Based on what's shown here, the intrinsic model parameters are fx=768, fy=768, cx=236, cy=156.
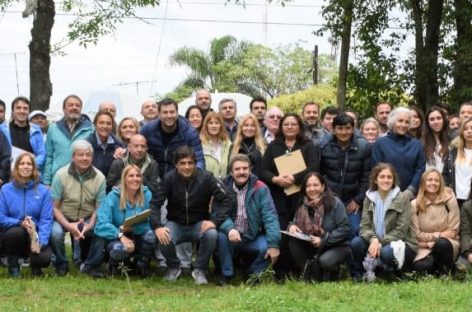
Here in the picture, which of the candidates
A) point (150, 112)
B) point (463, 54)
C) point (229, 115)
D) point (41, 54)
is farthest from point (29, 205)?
point (463, 54)

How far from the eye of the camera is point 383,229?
8664mm

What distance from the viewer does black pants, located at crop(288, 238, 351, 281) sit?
848 centimetres

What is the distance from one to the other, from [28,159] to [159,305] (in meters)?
2.71

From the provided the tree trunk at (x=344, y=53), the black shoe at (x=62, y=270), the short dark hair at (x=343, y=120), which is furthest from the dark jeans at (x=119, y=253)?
the tree trunk at (x=344, y=53)

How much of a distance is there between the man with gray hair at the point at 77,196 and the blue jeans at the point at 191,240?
935 mm

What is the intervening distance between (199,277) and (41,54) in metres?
7.70

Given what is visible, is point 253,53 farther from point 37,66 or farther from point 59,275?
point 59,275

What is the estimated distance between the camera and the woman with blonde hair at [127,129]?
9.57 m

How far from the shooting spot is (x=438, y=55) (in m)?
17.9

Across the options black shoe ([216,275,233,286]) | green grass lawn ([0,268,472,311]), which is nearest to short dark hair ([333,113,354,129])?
green grass lawn ([0,268,472,311])

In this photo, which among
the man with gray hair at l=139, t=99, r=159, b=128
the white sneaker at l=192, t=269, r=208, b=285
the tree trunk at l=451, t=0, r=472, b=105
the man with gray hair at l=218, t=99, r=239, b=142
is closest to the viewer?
the white sneaker at l=192, t=269, r=208, b=285

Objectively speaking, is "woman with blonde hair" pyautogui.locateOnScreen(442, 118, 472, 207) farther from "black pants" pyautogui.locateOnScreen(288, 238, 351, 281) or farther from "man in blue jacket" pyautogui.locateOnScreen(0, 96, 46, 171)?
"man in blue jacket" pyautogui.locateOnScreen(0, 96, 46, 171)

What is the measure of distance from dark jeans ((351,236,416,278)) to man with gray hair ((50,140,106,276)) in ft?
9.89

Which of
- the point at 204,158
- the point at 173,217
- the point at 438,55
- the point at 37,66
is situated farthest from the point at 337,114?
the point at 438,55
